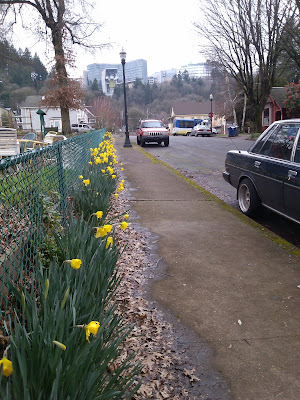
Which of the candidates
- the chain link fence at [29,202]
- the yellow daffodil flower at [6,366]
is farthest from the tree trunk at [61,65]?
the yellow daffodil flower at [6,366]

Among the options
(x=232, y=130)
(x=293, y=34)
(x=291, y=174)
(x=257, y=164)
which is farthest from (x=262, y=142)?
(x=232, y=130)

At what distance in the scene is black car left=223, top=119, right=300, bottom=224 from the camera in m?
4.62

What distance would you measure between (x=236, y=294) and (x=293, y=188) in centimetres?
175

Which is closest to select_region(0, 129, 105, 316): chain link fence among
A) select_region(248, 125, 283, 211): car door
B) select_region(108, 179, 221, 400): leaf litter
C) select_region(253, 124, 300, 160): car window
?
select_region(108, 179, 221, 400): leaf litter

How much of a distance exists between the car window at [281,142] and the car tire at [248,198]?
1.92 feet

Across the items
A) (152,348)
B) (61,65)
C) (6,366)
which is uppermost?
(61,65)

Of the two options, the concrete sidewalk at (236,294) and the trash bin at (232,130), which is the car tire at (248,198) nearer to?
the concrete sidewalk at (236,294)

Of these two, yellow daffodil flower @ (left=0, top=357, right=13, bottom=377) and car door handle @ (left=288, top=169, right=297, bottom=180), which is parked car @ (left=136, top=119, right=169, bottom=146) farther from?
yellow daffodil flower @ (left=0, top=357, right=13, bottom=377)

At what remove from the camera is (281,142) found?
16.9ft

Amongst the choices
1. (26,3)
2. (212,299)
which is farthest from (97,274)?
(26,3)

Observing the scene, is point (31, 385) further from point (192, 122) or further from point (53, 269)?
point (192, 122)

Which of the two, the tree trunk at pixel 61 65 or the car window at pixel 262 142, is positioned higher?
the tree trunk at pixel 61 65

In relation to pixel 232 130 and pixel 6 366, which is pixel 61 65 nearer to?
pixel 232 130

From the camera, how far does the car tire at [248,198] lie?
576 cm
